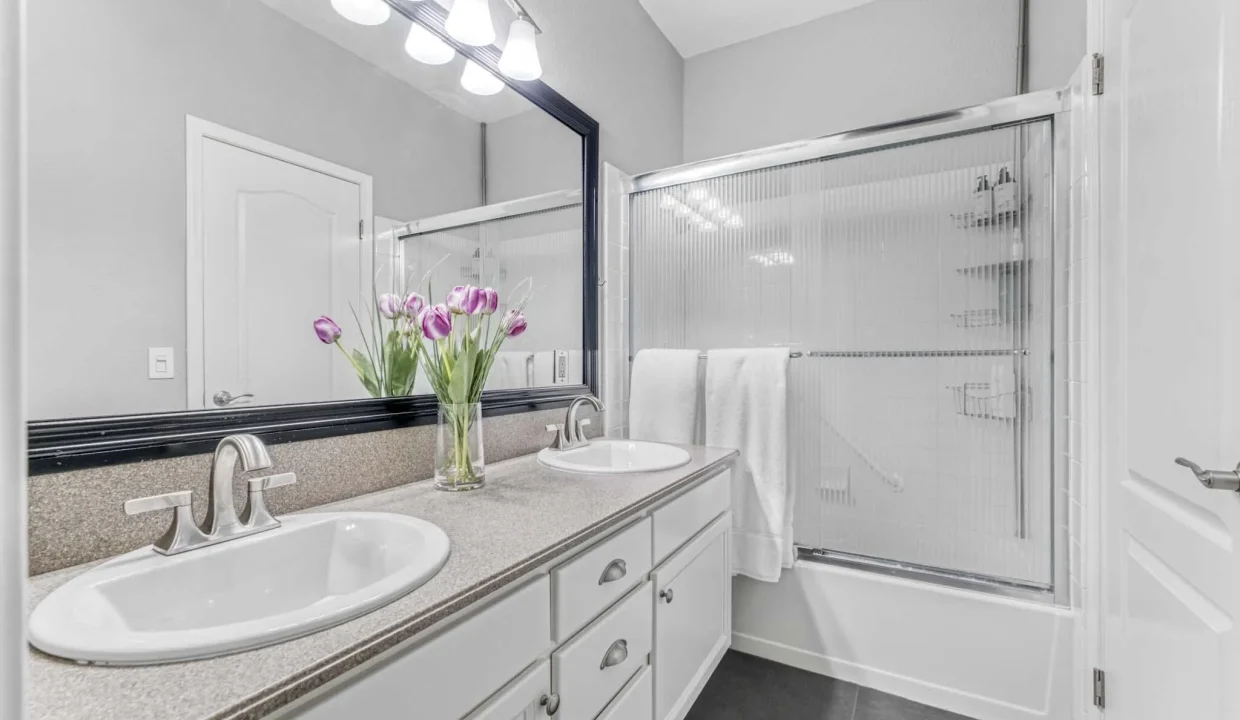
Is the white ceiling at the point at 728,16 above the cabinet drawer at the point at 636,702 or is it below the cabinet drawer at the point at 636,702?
above

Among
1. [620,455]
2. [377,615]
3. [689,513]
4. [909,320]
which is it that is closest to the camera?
[377,615]

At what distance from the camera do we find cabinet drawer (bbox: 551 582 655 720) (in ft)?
3.06

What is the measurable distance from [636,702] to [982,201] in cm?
168

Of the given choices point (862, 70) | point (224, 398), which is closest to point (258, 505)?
point (224, 398)

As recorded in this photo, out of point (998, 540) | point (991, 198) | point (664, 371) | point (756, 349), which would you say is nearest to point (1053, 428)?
point (998, 540)

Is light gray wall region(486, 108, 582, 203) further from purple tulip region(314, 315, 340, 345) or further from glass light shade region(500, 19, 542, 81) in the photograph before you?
purple tulip region(314, 315, 340, 345)

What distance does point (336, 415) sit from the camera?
1124 mm

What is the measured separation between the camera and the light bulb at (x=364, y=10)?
114 cm

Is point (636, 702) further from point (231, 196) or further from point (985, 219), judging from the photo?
point (985, 219)

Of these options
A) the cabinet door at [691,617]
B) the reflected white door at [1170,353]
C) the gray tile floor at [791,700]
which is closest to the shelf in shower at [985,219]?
the reflected white door at [1170,353]

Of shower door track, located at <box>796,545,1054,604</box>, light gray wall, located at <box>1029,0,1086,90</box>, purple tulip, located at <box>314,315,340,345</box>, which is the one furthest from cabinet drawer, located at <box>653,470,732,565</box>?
light gray wall, located at <box>1029,0,1086,90</box>

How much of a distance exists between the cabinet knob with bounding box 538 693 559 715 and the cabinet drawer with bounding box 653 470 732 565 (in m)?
0.43

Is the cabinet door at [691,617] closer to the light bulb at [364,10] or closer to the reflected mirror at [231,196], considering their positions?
the reflected mirror at [231,196]

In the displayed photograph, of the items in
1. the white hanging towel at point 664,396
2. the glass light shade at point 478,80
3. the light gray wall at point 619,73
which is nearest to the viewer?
the glass light shade at point 478,80
